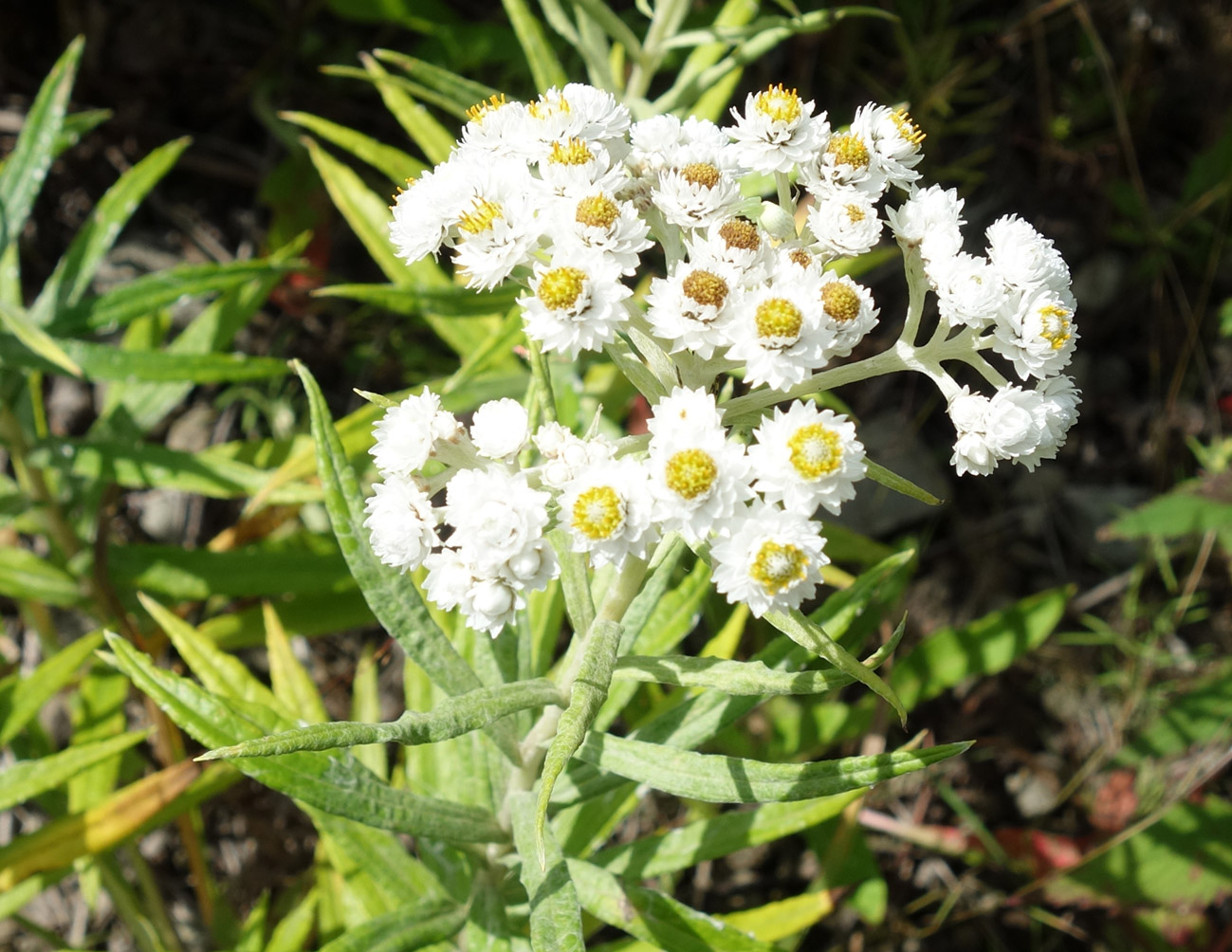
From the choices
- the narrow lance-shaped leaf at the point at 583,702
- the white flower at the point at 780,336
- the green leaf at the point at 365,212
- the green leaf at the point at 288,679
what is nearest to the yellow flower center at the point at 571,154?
the white flower at the point at 780,336

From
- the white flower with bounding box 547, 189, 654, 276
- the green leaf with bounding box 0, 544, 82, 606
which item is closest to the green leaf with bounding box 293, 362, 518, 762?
the white flower with bounding box 547, 189, 654, 276

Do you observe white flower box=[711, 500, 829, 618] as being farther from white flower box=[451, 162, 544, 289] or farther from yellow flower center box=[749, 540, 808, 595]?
white flower box=[451, 162, 544, 289]

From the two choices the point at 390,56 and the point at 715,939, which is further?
the point at 390,56

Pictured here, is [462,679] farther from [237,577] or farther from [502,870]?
[237,577]

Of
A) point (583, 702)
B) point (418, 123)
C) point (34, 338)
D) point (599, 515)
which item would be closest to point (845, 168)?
point (599, 515)

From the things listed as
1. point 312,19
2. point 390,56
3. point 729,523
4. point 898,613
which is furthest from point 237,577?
point 312,19
